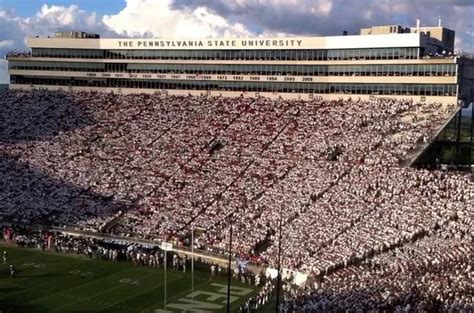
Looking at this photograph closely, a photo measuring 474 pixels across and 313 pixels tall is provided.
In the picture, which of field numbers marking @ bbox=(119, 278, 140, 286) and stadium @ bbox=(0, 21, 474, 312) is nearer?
stadium @ bbox=(0, 21, 474, 312)

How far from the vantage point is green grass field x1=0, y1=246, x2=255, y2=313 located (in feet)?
96.0

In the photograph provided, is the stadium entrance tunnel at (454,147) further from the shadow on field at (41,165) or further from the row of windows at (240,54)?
the shadow on field at (41,165)

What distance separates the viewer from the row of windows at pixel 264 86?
1925 inches

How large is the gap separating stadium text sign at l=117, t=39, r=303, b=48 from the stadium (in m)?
0.15

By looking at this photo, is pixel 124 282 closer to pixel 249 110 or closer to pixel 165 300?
pixel 165 300

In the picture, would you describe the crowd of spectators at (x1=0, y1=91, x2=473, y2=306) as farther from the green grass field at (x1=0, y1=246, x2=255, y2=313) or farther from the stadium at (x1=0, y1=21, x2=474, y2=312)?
the green grass field at (x1=0, y1=246, x2=255, y2=313)

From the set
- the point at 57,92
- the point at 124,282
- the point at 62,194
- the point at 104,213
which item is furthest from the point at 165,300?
the point at 57,92

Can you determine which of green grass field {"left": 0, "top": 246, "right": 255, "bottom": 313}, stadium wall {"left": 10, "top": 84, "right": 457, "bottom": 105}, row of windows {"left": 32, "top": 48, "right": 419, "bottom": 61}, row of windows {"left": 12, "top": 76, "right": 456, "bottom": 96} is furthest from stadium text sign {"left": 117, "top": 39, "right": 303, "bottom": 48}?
green grass field {"left": 0, "top": 246, "right": 255, "bottom": 313}

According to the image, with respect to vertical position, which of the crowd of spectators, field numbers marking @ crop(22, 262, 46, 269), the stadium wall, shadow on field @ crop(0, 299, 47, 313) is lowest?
shadow on field @ crop(0, 299, 47, 313)

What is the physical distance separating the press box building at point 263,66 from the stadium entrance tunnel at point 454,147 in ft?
6.40

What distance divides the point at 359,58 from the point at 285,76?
621 centimetres

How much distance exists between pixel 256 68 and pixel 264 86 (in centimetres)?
154

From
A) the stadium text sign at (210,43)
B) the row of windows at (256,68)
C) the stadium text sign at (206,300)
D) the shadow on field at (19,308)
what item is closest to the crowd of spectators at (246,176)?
the row of windows at (256,68)

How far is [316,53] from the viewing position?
177 ft
